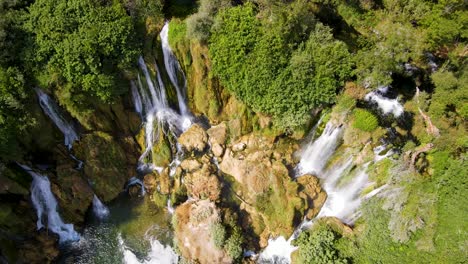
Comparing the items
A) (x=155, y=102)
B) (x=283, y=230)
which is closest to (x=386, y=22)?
(x=283, y=230)

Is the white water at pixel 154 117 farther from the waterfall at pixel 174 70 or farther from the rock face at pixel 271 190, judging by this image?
the rock face at pixel 271 190

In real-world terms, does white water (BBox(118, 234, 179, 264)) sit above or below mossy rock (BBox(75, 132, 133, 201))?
below

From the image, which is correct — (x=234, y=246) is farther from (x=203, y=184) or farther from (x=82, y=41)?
(x=82, y=41)

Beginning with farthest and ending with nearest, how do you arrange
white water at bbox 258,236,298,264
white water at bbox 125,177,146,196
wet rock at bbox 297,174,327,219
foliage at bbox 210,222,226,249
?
white water at bbox 125,177,146,196 < wet rock at bbox 297,174,327,219 < white water at bbox 258,236,298,264 < foliage at bbox 210,222,226,249

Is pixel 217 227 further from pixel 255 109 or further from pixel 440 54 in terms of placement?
pixel 440 54

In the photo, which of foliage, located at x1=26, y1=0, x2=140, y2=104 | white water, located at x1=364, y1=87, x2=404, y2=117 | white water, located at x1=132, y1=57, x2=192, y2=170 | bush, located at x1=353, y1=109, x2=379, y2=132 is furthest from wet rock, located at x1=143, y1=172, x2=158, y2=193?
white water, located at x1=364, y1=87, x2=404, y2=117

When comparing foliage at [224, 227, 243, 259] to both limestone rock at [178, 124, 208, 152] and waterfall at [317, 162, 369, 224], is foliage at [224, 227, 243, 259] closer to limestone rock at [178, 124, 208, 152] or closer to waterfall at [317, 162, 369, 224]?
waterfall at [317, 162, 369, 224]
